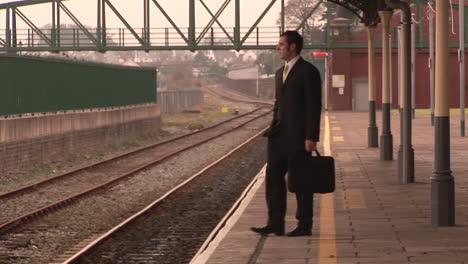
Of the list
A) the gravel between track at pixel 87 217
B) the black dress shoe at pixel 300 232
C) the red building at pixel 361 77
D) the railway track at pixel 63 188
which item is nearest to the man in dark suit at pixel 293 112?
the black dress shoe at pixel 300 232

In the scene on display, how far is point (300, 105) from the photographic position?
9.45m

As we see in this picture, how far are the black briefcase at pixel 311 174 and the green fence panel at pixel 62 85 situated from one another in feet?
51.1

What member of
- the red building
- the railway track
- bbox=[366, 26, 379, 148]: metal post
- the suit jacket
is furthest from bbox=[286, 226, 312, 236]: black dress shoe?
the red building

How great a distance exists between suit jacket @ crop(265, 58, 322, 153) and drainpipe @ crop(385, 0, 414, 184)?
5.86 m

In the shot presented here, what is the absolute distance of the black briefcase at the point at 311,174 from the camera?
9.38 meters

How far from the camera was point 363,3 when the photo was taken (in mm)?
22484

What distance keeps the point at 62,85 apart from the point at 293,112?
21.5 metres

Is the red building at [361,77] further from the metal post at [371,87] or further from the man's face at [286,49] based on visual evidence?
the man's face at [286,49]

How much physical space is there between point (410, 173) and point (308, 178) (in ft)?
21.8

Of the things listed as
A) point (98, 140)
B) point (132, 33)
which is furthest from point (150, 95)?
point (98, 140)

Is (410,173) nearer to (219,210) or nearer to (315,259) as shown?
(219,210)

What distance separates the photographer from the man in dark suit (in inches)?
369

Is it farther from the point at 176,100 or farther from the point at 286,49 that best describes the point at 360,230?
the point at 176,100

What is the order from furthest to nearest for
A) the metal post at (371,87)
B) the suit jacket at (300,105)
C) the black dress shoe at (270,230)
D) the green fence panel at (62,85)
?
the green fence panel at (62,85) → the metal post at (371,87) → the black dress shoe at (270,230) → the suit jacket at (300,105)
